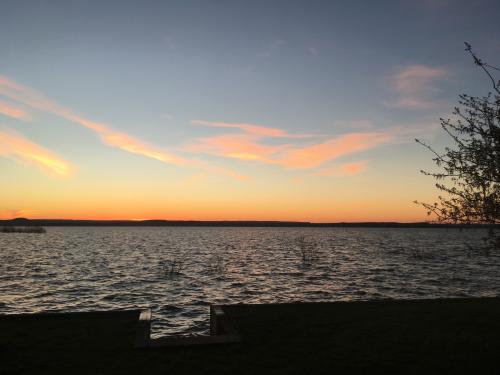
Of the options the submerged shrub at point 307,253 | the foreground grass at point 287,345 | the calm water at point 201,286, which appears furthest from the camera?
the submerged shrub at point 307,253

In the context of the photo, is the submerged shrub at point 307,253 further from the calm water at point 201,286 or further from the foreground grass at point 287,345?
the foreground grass at point 287,345

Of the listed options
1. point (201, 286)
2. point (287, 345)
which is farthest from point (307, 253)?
point (287, 345)

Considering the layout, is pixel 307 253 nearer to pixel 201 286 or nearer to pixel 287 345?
pixel 201 286

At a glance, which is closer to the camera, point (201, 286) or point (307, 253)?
point (201, 286)

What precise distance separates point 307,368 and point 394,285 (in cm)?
2979

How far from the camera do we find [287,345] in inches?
433

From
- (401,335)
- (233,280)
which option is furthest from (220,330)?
(233,280)

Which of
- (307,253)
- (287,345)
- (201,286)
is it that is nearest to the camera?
(287,345)

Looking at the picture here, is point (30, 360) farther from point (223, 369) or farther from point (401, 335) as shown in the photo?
point (401, 335)

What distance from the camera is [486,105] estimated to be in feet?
36.8

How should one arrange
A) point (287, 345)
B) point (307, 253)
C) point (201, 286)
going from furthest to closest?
1. point (307, 253)
2. point (201, 286)
3. point (287, 345)

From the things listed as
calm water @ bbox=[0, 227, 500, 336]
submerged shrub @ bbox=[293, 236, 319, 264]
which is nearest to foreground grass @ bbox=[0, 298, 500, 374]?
calm water @ bbox=[0, 227, 500, 336]

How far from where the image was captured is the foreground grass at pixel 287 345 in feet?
31.2

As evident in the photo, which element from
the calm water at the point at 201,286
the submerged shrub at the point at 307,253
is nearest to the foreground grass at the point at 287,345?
the calm water at the point at 201,286
